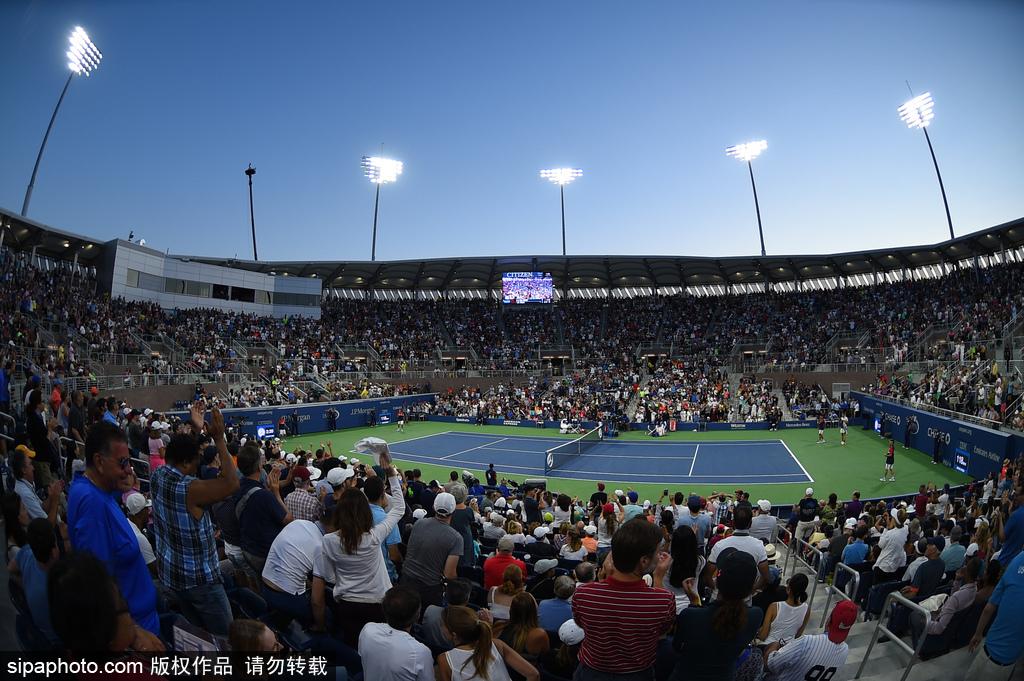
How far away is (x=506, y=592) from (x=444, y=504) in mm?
975

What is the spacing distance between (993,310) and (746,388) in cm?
1531

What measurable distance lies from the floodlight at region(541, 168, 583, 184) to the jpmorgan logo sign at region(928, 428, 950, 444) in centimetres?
4421

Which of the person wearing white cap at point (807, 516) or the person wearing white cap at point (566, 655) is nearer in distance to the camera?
the person wearing white cap at point (566, 655)

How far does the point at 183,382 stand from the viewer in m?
31.3

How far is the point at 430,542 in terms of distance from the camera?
16.4ft

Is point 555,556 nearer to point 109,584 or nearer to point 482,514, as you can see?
point 482,514

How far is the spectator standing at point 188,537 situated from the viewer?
405 cm

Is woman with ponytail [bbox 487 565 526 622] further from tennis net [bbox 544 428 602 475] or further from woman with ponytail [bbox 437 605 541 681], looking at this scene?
tennis net [bbox 544 428 602 475]

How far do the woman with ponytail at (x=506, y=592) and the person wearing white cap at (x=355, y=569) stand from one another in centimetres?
111

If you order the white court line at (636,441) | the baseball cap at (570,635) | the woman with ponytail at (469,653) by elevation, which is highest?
the woman with ponytail at (469,653)

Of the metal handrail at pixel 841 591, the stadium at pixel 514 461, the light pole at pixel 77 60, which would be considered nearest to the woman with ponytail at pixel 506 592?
the stadium at pixel 514 461

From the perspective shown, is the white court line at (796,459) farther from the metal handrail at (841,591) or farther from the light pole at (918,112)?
the light pole at (918,112)

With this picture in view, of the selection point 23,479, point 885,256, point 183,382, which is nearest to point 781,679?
point 23,479

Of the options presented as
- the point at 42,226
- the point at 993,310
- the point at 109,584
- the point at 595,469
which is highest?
the point at 42,226
